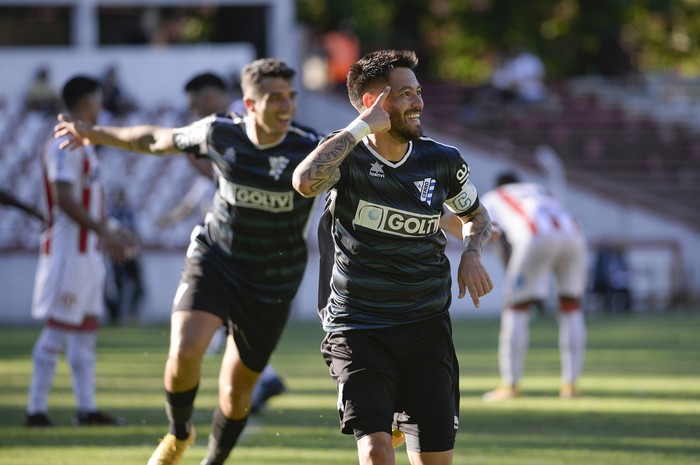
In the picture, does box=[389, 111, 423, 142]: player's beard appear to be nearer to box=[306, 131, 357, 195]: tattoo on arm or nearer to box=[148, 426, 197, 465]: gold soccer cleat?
box=[306, 131, 357, 195]: tattoo on arm

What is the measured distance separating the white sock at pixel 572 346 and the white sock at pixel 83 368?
4438mm

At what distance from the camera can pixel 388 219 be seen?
21.5 ft

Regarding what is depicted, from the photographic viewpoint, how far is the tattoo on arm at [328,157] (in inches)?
248

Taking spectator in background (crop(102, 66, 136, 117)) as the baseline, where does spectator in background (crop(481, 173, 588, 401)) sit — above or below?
below

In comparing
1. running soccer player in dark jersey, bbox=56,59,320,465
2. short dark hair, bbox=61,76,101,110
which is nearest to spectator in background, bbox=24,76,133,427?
short dark hair, bbox=61,76,101,110

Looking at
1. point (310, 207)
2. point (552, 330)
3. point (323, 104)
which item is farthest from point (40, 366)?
point (323, 104)

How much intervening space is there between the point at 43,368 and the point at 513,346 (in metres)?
4.43

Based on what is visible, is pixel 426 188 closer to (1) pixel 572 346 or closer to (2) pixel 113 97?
(1) pixel 572 346

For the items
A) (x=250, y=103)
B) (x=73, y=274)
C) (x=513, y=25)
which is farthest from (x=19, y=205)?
(x=513, y=25)

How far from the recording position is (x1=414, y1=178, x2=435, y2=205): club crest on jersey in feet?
21.6

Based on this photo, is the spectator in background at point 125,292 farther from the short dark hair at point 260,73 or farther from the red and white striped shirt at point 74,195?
the short dark hair at point 260,73

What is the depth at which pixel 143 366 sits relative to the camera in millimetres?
16219

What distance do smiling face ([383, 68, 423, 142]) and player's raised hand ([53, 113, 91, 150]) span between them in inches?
95.1

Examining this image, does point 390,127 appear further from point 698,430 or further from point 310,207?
point 698,430
